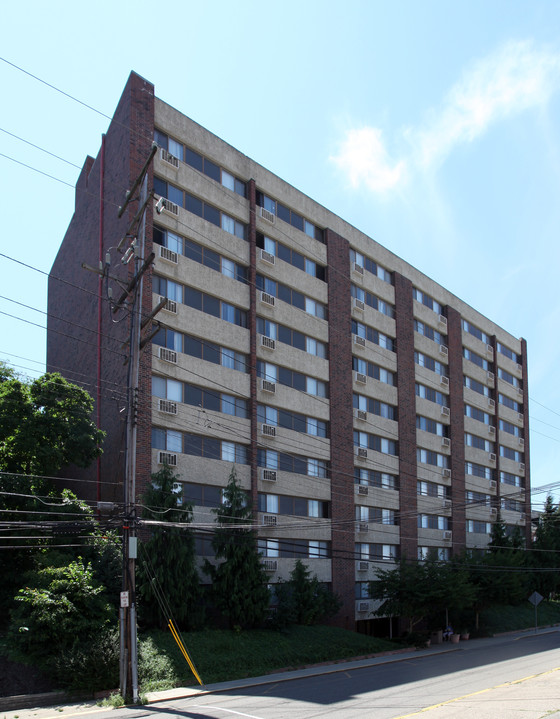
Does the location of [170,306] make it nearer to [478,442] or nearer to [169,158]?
[169,158]

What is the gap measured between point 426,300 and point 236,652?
33.7 metres

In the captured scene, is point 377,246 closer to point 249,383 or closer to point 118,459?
point 249,383

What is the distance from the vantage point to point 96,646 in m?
21.4

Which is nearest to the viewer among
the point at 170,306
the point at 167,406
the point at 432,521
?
the point at 167,406

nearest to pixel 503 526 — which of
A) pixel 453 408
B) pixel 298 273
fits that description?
pixel 453 408

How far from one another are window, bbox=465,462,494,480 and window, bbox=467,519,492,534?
3.70 m

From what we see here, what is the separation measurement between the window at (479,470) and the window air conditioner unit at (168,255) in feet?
108

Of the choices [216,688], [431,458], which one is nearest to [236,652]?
[216,688]

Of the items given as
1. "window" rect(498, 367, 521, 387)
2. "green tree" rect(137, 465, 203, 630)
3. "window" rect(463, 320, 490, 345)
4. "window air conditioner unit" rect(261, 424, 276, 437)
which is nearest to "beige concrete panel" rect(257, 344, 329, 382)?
"window air conditioner unit" rect(261, 424, 276, 437)

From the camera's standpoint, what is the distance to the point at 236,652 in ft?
85.1

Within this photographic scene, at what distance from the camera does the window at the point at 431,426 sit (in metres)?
49.5

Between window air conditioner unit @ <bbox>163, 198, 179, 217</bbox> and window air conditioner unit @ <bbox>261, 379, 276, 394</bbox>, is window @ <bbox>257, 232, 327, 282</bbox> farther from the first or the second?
window air conditioner unit @ <bbox>261, 379, 276, 394</bbox>

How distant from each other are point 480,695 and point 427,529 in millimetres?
28734

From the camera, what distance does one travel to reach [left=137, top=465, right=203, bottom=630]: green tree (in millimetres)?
25625
